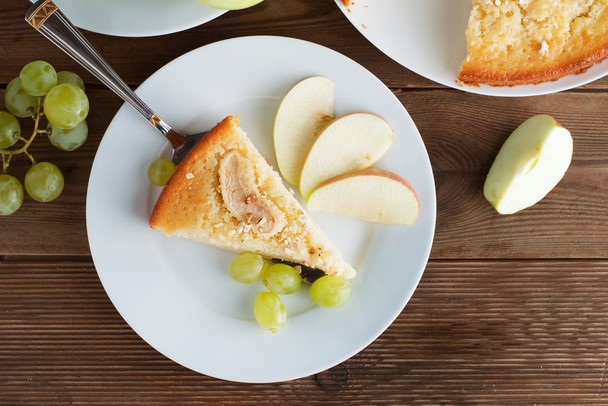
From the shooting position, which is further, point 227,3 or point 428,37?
point 428,37

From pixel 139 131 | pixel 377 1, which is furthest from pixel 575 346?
pixel 139 131

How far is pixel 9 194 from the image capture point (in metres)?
1.46

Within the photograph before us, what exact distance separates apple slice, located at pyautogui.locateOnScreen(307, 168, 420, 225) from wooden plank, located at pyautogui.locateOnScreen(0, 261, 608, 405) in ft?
0.81

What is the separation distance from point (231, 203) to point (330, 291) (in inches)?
12.6

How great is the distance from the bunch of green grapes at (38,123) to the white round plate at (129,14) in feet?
0.48

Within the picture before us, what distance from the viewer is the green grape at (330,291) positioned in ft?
4.75

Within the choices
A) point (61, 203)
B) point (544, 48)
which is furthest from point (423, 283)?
point (61, 203)

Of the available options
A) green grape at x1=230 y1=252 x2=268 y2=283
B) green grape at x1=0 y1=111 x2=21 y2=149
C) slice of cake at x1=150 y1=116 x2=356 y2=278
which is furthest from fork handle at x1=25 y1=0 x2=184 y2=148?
green grape at x1=230 y1=252 x2=268 y2=283

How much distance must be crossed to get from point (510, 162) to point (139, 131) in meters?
0.95

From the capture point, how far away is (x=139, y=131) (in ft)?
4.85

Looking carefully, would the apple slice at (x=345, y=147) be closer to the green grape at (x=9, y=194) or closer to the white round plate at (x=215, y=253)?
the white round plate at (x=215, y=253)

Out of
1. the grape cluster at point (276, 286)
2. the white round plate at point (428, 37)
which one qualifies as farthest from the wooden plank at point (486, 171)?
the grape cluster at point (276, 286)

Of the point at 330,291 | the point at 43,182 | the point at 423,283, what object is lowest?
the point at 423,283

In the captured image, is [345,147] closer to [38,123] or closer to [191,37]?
[191,37]
